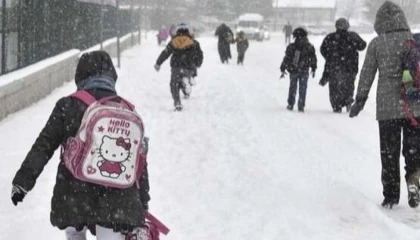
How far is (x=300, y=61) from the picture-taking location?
1285 centimetres

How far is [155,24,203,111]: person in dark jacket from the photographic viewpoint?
1272cm

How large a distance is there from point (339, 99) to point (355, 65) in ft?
2.37

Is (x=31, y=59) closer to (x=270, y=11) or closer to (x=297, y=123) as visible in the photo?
(x=297, y=123)

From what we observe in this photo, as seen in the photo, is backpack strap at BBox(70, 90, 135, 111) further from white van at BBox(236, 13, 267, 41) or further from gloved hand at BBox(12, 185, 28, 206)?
white van at BBox(236, 13, 267, 41)

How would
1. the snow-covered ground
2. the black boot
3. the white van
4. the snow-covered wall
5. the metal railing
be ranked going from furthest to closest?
the white van < the metal railing < the snow-covered wall < the black boot < the snow-covered ground

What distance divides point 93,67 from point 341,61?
9.51 metres

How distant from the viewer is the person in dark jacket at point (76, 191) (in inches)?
135

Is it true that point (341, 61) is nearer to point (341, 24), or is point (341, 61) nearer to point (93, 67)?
point (341, 24)

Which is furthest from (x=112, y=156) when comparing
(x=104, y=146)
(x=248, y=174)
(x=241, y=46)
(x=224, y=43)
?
(x=224, y=43)

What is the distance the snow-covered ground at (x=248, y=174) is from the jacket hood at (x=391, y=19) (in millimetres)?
1725

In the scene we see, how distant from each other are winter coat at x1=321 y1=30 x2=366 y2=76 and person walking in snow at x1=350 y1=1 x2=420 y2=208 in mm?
6114

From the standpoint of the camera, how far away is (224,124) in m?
11.4

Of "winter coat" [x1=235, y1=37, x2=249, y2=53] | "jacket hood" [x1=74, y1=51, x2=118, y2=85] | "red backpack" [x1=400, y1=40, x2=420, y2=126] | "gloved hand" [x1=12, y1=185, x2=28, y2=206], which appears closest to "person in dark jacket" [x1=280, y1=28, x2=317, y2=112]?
"red backpack" [x1=400, y1=40, x2=420, y2=126]

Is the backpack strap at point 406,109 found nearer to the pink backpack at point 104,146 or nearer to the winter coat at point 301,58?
the pink backpack at point 104,146
